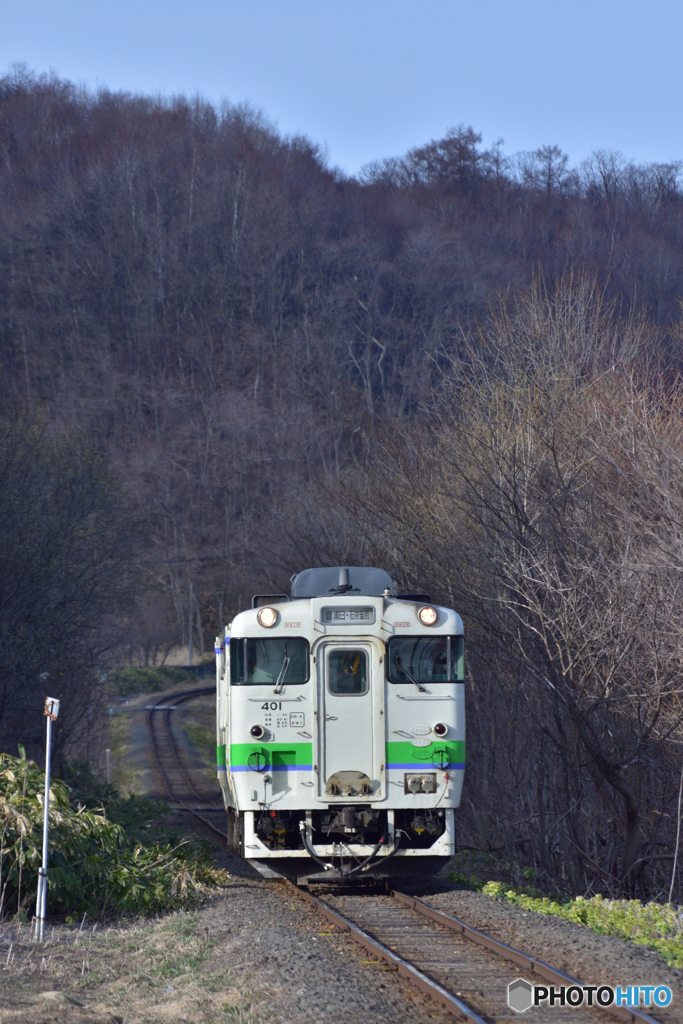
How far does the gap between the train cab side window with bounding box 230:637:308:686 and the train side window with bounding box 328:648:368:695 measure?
0.99 feet

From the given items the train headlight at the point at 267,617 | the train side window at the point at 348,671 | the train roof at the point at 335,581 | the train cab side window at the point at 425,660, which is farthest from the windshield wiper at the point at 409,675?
the train roof at the point at 335,581

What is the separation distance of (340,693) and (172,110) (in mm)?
86828

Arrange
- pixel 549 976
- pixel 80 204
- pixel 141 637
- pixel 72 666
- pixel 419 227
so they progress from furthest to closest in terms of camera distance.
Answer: pixel 80 204 < pixel 419 227 < pixel 141 637 < pixel 72 666 < pixel 549 976

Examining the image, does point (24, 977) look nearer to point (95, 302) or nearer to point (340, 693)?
point (340, 693)

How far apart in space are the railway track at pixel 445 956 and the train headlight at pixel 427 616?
9.54 feet

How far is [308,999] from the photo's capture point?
676cm

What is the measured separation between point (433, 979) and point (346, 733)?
385 centimetres

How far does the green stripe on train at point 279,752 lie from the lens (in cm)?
1077

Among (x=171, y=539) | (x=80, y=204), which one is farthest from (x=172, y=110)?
(x=171, y=539)

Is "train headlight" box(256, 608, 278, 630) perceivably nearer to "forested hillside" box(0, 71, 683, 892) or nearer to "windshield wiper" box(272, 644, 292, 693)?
"windshield wiper" box(272, 644, 292, 693)

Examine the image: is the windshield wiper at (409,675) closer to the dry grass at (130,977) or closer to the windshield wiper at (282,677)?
the windshield wiper at (282,677)

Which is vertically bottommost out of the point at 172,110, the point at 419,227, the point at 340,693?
the point at 340,693

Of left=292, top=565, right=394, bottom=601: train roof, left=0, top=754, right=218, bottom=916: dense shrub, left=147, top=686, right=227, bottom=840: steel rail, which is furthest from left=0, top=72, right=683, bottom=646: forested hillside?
left=0, top=754, right=218, bottom=916: dense shrub

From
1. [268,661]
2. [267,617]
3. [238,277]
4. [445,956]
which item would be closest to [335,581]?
[267,617]
